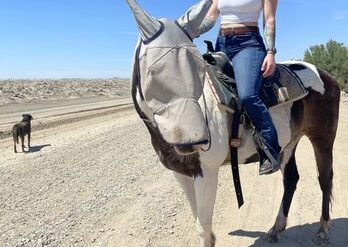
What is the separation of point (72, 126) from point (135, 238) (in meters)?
14.0

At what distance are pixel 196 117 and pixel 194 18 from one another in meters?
0.70

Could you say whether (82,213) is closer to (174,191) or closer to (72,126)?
(174,191)

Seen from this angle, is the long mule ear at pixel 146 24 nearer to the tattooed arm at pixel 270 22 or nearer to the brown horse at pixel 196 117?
the brown horse at pixel 196 117

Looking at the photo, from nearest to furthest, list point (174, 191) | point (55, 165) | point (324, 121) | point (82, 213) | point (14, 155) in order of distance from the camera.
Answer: point (324, 121)
point (82, 213)
point (174, 191)
point (55, 165)
point (14, 155)

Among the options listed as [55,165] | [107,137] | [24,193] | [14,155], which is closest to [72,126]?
[107,137]

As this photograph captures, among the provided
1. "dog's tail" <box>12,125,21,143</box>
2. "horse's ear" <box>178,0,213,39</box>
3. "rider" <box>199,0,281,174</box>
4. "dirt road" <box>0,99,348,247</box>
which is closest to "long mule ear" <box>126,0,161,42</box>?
"horse's ear" <box>178,0,213,39</box>

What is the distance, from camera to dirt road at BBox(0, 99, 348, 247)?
17.9ft

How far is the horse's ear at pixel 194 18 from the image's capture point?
2.85m

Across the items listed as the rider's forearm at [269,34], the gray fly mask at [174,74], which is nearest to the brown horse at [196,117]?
the gray fly mask at [174,74]

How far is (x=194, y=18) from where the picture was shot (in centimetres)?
290

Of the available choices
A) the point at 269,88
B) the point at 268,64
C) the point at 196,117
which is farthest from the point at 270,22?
the point at 196,117

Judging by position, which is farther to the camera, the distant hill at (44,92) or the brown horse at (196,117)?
the distant hill at (44,92)

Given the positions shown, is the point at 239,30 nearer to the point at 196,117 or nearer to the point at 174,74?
the point at 174,74

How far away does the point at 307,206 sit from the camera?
6527 millimetres
